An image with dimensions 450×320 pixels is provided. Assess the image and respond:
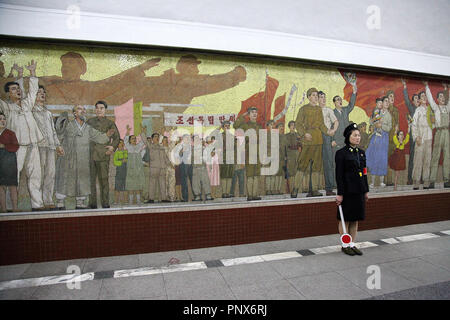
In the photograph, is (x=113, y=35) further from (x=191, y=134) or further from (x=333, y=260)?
(x=333, y=260)

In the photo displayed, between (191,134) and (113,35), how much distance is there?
1884 millimetres

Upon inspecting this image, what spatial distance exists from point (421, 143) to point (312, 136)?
2865 millimetres

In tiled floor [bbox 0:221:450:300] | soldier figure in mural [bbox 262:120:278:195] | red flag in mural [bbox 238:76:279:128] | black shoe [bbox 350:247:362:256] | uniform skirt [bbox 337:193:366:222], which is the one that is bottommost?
tiled floor [bbox 0:221:450:300]

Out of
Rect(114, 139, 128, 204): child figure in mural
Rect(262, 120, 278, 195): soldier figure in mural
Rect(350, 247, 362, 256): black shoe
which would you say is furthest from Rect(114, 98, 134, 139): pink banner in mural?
Rect(350, 247, 362, 256): black shoe

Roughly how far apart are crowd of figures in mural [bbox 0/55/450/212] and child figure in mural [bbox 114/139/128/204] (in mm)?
15

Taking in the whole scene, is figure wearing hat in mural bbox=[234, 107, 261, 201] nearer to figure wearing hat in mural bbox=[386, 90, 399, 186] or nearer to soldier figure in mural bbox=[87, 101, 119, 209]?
soldier figure in mural bbox=[87, 101, 119, 209]

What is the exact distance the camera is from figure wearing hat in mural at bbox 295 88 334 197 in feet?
16.8

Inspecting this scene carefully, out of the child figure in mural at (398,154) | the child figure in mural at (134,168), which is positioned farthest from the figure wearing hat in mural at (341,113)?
the child figure in mural at (134,168)

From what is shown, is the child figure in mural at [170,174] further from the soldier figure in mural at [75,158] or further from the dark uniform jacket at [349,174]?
the dark uniform jacket at [349,174]

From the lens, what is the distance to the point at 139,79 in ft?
14.1

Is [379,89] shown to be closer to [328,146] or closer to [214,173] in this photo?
[328,146]

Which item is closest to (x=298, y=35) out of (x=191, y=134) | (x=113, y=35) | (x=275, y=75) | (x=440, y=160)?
(x=275, y=75)

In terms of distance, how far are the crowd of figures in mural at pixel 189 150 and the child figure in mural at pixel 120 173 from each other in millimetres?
15

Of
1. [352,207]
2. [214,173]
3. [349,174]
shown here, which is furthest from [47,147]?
[352,207]
